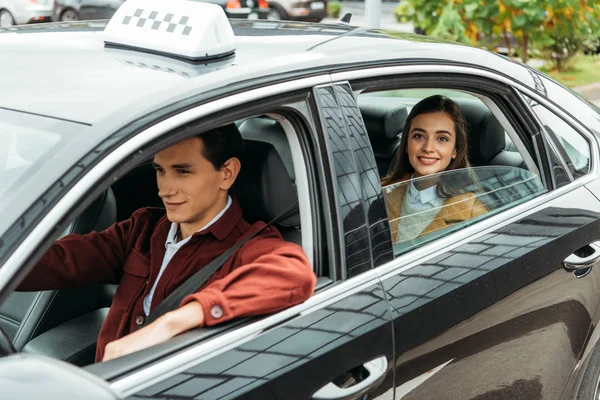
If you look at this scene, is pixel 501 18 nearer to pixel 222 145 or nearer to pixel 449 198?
pixel 449 198

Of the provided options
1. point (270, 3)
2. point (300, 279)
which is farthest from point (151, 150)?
point (270, 3)

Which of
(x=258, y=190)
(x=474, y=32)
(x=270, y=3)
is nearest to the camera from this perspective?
(x=258, y=190)

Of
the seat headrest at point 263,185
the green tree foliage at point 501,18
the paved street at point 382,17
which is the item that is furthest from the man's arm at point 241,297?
the paved street at point 382,17

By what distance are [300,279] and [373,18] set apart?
6124mm

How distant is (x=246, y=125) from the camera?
2.53m

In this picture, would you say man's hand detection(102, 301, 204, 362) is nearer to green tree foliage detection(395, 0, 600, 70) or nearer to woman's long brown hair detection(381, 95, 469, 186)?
woman's long brown hair detection(381, 95, 469, 186)

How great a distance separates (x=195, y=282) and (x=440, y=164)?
1.12m

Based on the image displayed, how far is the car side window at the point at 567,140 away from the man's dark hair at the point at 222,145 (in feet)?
3.21

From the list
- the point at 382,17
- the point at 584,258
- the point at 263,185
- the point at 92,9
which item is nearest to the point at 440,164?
the point at 584,258

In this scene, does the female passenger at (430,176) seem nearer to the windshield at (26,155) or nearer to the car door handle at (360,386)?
the car door handle at (360,386)

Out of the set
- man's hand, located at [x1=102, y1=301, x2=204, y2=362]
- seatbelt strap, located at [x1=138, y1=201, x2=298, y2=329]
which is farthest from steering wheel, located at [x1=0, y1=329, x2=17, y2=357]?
seatbelt strap, located at [x1=138, y1=201, x2=298, y2=329]

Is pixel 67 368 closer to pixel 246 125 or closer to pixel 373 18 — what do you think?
pixel 246 125

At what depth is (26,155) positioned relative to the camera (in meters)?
1.67

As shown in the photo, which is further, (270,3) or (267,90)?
(270,3)
